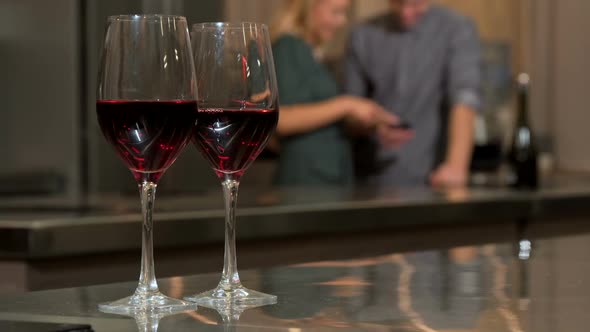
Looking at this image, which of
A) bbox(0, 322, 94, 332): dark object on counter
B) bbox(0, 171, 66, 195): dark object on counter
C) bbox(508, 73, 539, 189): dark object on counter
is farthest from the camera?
bbox(0, 171, 66, 195): dark object on counter

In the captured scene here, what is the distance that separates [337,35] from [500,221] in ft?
5.31

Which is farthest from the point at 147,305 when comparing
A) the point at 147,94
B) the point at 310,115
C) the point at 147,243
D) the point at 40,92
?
the point at 40,92

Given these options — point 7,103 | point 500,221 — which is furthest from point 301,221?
point 7,103

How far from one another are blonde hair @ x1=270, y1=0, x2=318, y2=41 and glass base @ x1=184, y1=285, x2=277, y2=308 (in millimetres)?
1947

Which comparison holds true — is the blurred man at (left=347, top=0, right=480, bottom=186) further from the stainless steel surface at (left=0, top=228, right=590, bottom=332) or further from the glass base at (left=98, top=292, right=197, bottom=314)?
the glass base at (left=98, top=292, right=197, bottom=314)

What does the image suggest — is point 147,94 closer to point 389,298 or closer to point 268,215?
point 389,298

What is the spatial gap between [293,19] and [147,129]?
201cm

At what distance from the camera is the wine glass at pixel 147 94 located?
0.73 meters

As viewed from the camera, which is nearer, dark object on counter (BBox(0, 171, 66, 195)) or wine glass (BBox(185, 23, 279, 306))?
wine glass (BBox(185, 23, 279, 306))

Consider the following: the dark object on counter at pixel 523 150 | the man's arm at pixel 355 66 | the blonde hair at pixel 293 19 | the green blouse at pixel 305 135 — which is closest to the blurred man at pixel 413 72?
the man's arm at pixel 355 66

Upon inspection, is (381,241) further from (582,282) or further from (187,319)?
(187,319)

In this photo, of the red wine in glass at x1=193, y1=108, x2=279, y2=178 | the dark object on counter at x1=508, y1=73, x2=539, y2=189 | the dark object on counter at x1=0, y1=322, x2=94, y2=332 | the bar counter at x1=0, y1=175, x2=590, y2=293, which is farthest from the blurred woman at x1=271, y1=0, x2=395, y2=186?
the dark object on counter at x1=0, y1=322, x2=94, y2=332

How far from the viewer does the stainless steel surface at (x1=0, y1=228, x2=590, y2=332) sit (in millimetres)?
700

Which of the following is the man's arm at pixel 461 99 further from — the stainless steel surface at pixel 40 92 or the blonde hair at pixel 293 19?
the stainless steel surface at pixel 40 92
